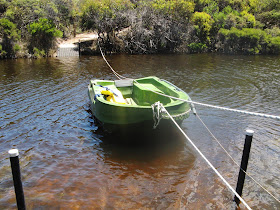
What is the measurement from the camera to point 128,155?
23.4ft

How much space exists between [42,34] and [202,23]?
1603 centimetres

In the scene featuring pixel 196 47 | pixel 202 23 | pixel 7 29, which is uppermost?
pixel 202 23

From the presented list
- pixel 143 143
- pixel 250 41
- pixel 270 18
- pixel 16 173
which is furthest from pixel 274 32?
pixel 16 173

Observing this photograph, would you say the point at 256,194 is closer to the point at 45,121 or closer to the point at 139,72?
the point at 45,121

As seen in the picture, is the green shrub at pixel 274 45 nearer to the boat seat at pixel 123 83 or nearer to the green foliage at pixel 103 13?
the green foliage at pixel 103 13

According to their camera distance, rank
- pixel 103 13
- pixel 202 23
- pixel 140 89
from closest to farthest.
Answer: pixel 140 89, pixel 103 13, pixel 202 23

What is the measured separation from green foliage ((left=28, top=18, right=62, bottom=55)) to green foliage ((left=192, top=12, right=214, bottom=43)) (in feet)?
45.9

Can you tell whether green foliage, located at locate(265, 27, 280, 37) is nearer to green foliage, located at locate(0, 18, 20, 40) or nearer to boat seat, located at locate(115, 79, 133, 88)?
boat seat, located at locate(115, 79, 133, 88)

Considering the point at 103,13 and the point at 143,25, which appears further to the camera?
the point at 143,25

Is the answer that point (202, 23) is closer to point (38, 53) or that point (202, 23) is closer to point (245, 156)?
point (38, 53)

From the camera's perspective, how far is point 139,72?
17469 mm

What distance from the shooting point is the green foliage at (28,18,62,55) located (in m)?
23.2

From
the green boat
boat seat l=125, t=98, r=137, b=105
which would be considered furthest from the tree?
boat seat l=125, t=98, r=137, b=105

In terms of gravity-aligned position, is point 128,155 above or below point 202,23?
below
